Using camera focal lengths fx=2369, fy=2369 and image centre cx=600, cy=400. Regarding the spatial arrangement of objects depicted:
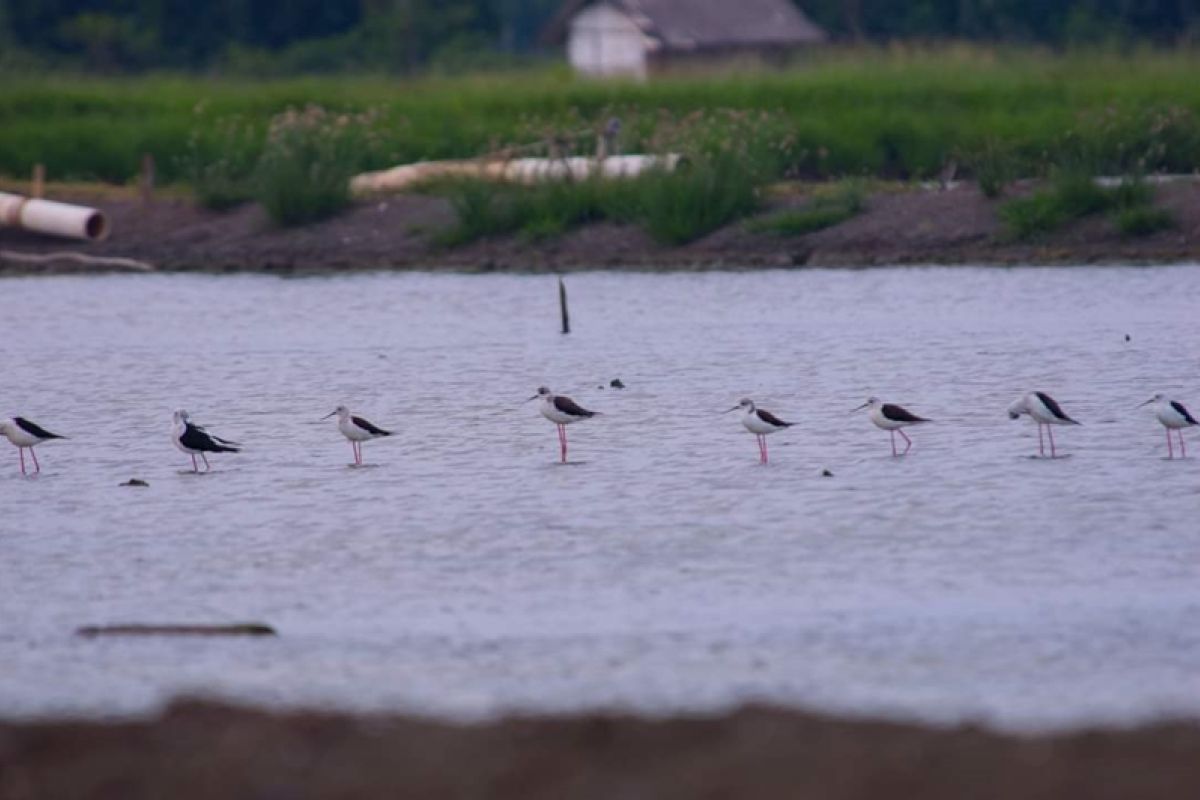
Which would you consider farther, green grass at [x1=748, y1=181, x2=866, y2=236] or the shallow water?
green grass at [x1=748, y1=181, x2=866, y2=236]

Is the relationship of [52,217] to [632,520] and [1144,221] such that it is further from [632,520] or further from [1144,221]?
[632,520]

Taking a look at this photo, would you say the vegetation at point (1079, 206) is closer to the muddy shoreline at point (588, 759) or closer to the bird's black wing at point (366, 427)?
the bird's black wing at point (366, 427)

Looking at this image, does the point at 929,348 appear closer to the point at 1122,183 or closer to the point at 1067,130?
the point at 1122,183

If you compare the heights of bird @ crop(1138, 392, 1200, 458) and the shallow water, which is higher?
bird @ crop(1138, 392, 1200, 458)

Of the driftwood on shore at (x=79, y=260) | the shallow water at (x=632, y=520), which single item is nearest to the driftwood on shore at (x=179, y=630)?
the shallow water at (x=632, y=520)

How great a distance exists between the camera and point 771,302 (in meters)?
24.9

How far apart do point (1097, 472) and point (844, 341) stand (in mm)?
7620

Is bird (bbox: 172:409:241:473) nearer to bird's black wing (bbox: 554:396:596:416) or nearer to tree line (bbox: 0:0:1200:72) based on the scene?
bird's black wing (bbox: 554:396:596:416)

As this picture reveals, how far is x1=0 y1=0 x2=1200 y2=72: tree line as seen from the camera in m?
52.2

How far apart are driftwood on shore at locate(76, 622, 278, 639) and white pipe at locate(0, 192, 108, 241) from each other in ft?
67.8

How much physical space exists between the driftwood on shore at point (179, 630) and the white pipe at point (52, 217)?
67.8 ft

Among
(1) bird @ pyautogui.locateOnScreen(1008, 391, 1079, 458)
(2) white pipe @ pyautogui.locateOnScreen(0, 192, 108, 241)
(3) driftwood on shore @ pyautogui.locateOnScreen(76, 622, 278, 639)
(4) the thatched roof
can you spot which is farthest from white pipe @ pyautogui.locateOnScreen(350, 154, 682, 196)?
Answer: (3) driftwood on shore @ pyautogui.locateOnScreen(76, 622, 278, 639)

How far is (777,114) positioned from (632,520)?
794 inches

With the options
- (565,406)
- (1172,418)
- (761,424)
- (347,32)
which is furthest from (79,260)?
(347,32)
